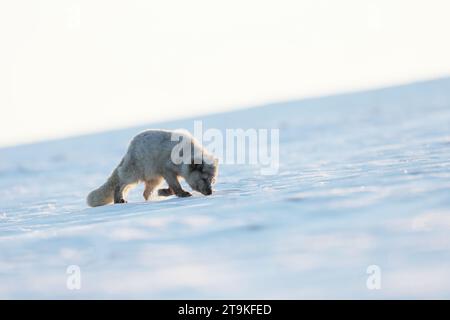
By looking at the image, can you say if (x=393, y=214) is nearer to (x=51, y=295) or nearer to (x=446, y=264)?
(x=446, y=264)

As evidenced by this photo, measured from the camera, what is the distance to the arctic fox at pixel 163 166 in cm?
962

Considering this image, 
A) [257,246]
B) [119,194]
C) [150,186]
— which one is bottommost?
[257,246]

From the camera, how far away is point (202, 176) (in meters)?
9.58

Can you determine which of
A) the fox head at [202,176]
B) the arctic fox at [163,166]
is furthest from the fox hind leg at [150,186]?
the fox head at [202,176]

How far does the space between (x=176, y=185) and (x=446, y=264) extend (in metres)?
5.41

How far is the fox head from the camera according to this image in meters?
9.55

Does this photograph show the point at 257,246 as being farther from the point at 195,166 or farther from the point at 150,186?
the point at 150,186

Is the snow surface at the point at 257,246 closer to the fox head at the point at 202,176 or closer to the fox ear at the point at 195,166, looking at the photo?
the fox head at the point at 202,176

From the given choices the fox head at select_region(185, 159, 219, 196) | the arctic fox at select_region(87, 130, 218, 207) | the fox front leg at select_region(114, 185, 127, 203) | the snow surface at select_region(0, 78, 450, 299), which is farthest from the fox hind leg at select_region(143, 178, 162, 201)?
the snow surface at select_region(0, 78, 450, 299)

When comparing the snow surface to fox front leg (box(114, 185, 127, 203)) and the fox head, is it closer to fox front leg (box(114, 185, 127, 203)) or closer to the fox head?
the fox head

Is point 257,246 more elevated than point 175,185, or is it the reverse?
point 175,185

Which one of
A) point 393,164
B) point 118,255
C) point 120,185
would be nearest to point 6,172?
point 120,185

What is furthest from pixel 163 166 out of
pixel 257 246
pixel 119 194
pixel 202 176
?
pixel 257 246

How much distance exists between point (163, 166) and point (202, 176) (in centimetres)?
64
